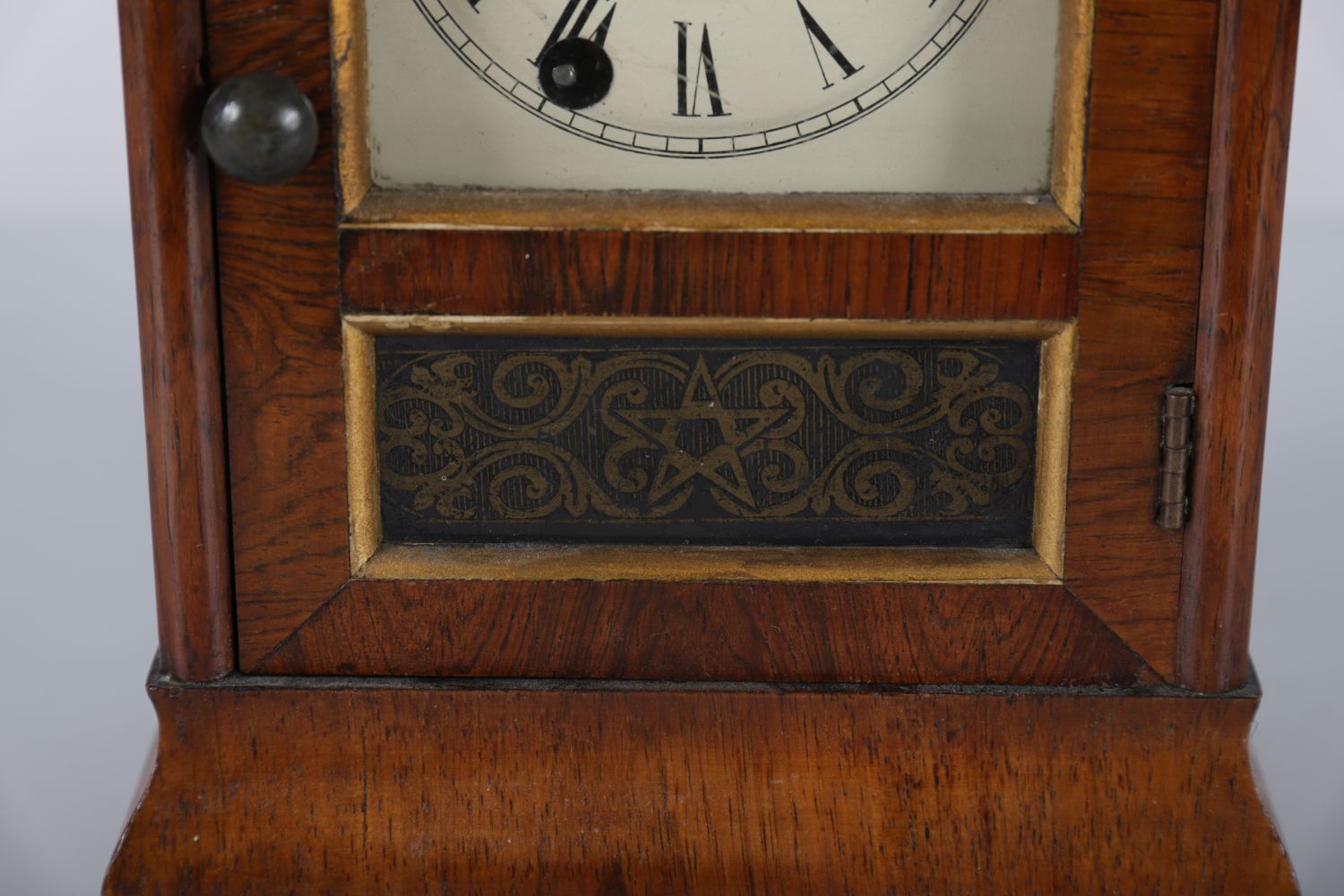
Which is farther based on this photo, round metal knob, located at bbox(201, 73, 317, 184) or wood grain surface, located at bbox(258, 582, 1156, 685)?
wood grain surface, located at bbox(258, 582, 1156, 685)

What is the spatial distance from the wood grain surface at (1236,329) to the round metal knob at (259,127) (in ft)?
1.66

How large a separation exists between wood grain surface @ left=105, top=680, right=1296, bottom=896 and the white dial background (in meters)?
0.31

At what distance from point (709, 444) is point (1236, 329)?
31cm

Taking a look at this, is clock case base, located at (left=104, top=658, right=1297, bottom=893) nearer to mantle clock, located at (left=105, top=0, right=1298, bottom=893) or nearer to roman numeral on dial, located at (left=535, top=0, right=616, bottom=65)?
mantle clock, located at (left=105, top=0, right=1298, bottom=893)

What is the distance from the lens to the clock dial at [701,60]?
0.90 metres

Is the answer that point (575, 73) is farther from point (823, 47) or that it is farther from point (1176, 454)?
point (1176, 454)

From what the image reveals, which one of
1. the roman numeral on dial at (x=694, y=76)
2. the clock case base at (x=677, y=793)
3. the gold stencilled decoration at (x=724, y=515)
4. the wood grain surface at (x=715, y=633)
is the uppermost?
the roman numeral on dial at (x=694, y=76)

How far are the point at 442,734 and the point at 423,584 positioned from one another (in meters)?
0.09

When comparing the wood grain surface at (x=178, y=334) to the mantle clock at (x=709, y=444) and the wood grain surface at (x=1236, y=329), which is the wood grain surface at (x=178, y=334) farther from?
the wood grain surface at (x=1236, y=329)

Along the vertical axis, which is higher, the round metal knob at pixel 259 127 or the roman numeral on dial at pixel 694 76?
the roman numeral on dial at pixel 694 76

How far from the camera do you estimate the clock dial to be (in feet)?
2.96

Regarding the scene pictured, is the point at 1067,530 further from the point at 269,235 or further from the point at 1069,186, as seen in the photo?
the point at 269,235

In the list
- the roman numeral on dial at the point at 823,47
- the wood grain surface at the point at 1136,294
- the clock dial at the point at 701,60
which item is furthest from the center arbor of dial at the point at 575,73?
the wood grain surface at the point at 1136,294

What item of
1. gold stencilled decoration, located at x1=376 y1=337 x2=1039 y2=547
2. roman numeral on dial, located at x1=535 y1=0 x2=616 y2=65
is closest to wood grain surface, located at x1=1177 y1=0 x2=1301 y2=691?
gold stencilled decoration, located at x1=376 y1=337 x2=1039 y2=547
